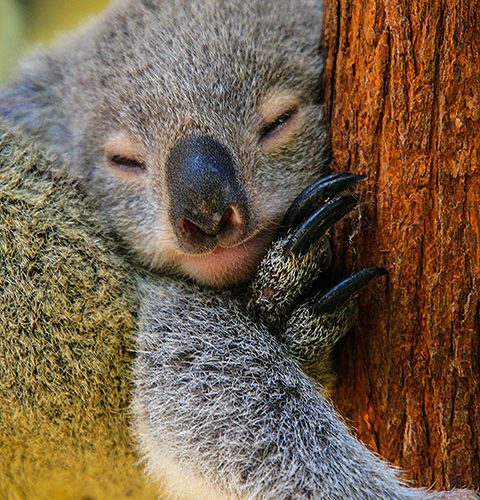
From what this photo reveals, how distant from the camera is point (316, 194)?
203 centimetres

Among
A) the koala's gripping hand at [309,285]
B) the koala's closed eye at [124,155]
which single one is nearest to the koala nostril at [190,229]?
the koala's gripping hand at [309,285]

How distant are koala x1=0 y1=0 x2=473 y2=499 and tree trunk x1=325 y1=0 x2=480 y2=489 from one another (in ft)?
0.28

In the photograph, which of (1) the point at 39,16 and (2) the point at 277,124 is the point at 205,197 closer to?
(2) the point at 277,124

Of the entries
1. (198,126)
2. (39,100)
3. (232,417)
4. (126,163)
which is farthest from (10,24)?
(232,417)

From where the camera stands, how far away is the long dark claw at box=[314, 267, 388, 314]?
1.90 meters

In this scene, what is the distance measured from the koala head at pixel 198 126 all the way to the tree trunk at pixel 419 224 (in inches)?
10.8

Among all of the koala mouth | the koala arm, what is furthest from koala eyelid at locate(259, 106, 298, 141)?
the koala arm

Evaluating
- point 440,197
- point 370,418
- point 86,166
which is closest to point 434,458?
point 370,418

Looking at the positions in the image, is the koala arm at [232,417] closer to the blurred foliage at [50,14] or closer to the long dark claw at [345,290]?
the long dark claw at [345,290]

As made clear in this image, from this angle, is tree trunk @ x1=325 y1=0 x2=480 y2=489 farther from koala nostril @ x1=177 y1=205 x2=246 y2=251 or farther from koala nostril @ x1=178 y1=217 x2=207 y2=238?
koala nostril @ x1=178 y1=217 x2=207 y2=238

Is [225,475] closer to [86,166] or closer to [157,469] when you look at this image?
[157,469]

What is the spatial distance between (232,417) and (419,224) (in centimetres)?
Result: 80

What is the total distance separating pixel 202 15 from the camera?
246 centimetres

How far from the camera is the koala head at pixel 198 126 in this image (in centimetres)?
206
